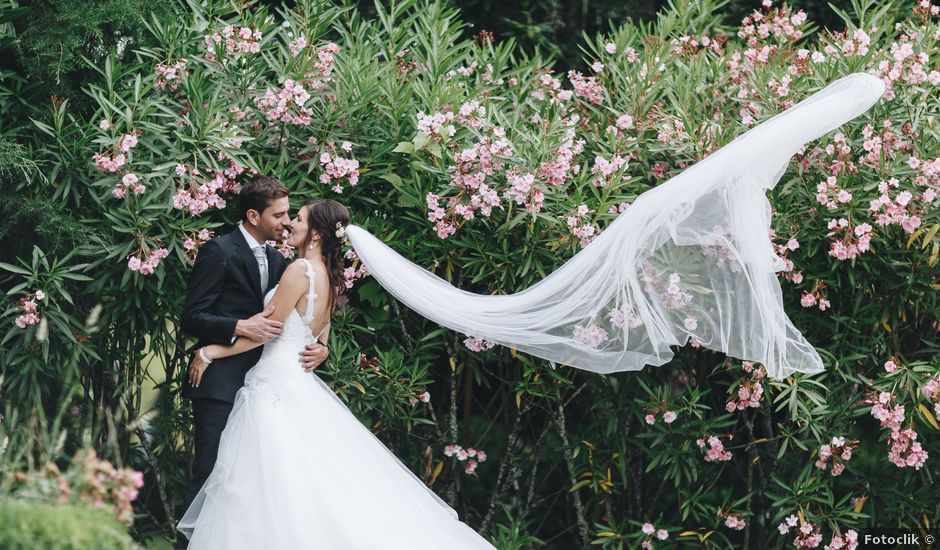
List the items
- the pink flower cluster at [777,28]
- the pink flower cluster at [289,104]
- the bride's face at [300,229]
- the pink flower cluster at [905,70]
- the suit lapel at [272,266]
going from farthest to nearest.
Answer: the pink flower cluster at [777,28]
the pink flower cluster at [905,70]
the pink flower cluster at [289,104]
the suit lapel at [272,266]
the bride's face at [300,229]

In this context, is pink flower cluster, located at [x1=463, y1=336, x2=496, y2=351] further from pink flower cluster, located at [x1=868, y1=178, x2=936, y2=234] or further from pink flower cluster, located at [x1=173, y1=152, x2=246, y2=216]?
pink flower cluster, located at [x1=868, y1=178, x2=936, y2=234]

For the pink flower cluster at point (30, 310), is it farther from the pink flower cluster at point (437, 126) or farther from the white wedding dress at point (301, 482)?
the pink flower cluster at point (437, 126)

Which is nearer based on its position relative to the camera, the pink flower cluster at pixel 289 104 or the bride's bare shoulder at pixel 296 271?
the bride's bare shoulder at pixel 296 271

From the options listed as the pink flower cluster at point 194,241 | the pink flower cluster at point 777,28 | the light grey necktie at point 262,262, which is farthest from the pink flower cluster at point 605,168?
the pink flower cluster at point 194,241

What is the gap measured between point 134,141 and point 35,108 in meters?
0.73

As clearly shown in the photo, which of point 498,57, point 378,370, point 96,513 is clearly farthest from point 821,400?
point 96,513

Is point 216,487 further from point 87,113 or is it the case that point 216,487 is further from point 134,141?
point 87,113

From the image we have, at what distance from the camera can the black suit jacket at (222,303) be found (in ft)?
14.5

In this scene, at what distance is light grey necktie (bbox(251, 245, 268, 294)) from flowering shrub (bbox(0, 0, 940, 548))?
1.44 feet

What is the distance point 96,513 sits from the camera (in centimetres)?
299

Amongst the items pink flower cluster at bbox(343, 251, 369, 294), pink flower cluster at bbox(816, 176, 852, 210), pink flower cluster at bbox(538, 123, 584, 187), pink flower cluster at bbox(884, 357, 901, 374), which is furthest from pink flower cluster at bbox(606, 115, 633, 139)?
pink flower cluster at bbox(884, 357, 901, 374)

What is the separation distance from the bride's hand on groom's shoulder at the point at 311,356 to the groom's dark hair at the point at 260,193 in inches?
24.7

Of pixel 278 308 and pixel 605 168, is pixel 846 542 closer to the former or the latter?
pixel 605 168

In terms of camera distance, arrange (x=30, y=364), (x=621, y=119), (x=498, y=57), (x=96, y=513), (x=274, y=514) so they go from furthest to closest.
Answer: (x=498, y=57) → (x=621, y=119) → (x=30, y=364) → (x=274, y=514) → (x=96, y=513)
